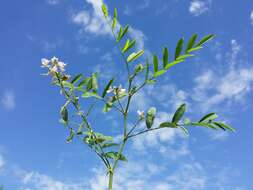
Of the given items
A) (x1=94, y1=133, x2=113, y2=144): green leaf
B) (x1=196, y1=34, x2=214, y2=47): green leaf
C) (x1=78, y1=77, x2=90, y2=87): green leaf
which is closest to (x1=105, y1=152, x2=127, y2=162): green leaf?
(x1=94, y1=133, x2=113, y2=144): green leaf

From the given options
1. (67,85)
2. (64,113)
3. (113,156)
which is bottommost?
(113,156)

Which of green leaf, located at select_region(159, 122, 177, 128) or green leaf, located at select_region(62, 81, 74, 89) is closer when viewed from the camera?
green leaf, located at select_region(159, 122, 177, 128)

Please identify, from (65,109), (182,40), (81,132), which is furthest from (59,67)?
(182,40)

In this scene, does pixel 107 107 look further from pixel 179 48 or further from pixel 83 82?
pixel 179 48

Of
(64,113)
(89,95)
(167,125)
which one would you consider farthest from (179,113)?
(64,113)

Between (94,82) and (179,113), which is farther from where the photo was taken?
(94,82)

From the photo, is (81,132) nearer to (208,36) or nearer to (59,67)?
(59,67)

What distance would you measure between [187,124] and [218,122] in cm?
14

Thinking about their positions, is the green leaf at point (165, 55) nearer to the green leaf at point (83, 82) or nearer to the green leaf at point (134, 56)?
the green leaf at point (134, 56)

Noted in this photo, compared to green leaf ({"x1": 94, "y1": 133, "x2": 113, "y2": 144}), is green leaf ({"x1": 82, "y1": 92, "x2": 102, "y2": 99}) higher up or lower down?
higher up

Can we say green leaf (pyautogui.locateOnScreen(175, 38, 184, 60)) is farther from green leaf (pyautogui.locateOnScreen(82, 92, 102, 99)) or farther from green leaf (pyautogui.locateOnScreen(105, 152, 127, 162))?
green leaf (pyautogui.locateOnScreen(105, 152, 127, 162))

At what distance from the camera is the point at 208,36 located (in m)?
1.71

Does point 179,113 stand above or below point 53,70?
below

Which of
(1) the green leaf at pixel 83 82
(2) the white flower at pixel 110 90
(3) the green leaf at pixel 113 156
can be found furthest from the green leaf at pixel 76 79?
(3) the green leaf at pixel 113 156
